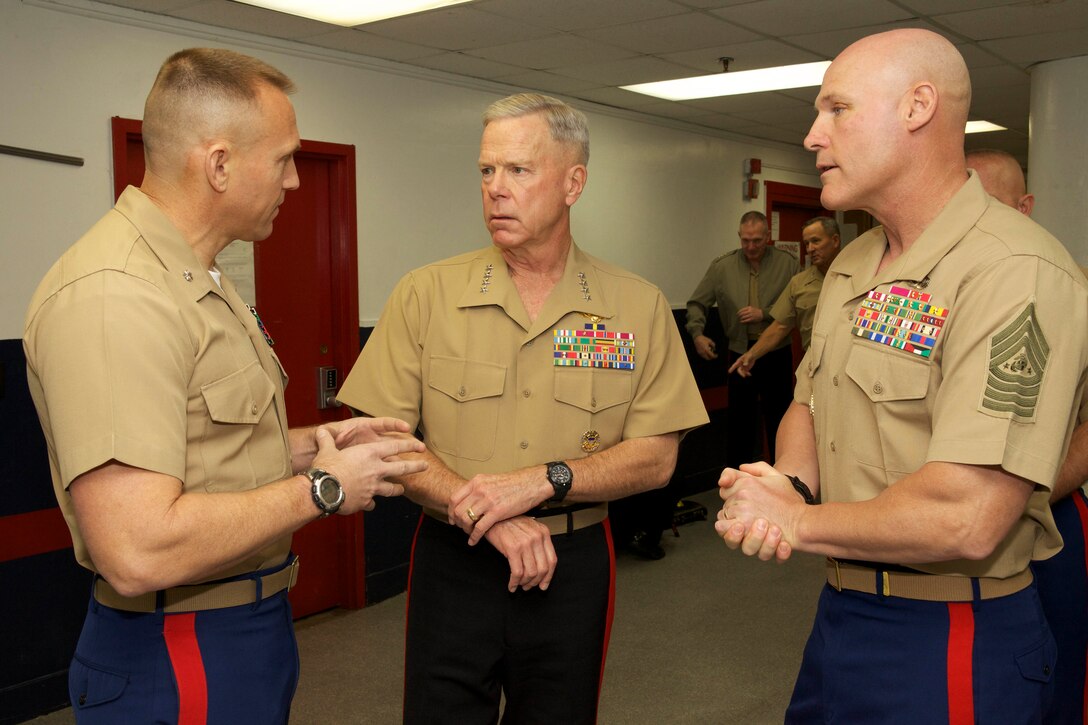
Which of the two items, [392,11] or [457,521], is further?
[392,11]

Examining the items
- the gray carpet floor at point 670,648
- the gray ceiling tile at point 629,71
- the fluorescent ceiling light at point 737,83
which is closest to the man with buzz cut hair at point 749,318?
the fluorescent ceiling light at point 737,83

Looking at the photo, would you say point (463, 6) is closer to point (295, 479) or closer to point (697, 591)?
point (295, 479)

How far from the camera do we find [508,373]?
6.90 feet

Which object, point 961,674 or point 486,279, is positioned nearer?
point 961,674

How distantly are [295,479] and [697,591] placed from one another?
11.7ft

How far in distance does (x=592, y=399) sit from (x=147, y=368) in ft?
3.33

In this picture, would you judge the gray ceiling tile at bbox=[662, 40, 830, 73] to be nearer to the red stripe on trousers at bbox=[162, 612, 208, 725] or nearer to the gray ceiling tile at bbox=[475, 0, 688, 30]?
the gray ceiling tile at bbox=[475, 0, 688, 30]

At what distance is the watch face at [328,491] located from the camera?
1.56 m

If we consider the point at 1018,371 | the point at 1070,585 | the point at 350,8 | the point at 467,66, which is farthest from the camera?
the point at 467,66

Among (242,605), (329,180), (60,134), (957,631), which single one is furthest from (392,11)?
(957,631)

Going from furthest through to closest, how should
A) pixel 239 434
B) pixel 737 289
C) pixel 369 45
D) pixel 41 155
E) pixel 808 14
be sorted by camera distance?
1. pixel 737 289
2. pixel 369 45
3. pixel 808 14
4. pixel 41 155
5. pixel 239 434

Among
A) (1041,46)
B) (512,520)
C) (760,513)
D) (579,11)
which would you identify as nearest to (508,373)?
(512,520)

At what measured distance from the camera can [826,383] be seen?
5.65 feet

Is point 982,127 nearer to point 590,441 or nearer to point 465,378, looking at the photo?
point 590,441
